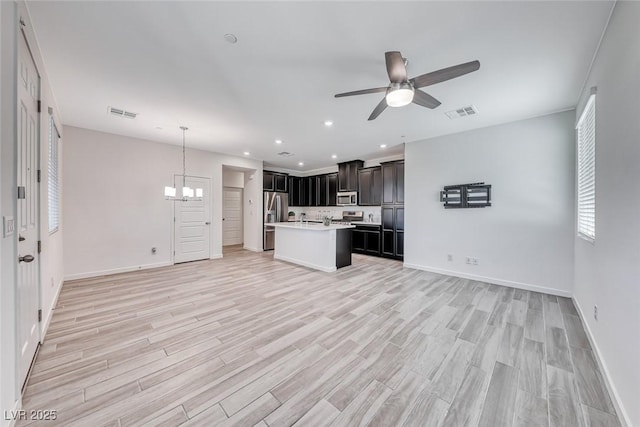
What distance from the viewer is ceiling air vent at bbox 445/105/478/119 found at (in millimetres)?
3416

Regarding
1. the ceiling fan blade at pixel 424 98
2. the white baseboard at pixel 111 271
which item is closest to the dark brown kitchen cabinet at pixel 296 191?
the white baseboard at pixel 111 271

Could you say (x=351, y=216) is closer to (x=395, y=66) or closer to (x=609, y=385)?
(x=395, y=66)

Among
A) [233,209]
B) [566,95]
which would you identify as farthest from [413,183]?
[233,209]

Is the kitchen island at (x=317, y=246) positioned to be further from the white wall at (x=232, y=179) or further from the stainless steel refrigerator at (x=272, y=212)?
the white wall at (x=232, y=179)

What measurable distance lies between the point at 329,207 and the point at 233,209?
3.50 m

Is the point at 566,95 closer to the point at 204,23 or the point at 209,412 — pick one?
the point at 204,23

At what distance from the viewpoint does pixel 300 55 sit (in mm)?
2248

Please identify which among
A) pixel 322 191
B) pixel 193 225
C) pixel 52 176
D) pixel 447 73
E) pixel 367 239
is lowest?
pixel 367 239

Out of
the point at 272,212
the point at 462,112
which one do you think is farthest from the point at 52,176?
the point at 462,112

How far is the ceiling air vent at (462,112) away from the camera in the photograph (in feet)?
11.2

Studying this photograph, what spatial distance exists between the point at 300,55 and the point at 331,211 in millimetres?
6034

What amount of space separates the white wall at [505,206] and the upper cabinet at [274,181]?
14.1 feet

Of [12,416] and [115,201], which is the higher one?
[115,201]

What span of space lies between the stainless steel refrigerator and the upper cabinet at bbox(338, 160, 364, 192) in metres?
1.98
